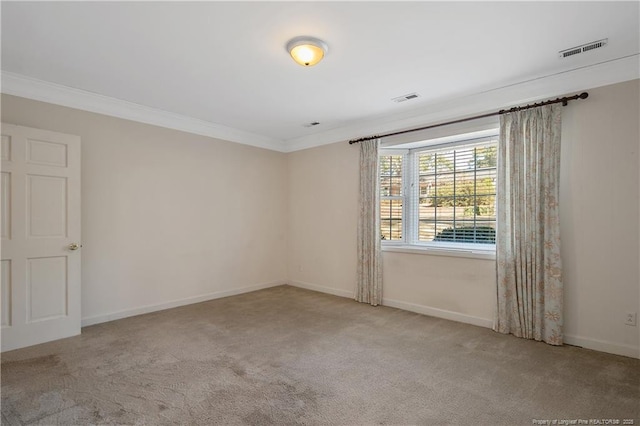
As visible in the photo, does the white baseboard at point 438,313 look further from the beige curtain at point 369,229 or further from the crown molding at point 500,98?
the crown molding at point 500,98

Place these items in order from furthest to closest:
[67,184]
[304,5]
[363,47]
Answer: [67,184] < [363,47] < [304,5]

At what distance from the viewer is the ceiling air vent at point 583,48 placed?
2.72m

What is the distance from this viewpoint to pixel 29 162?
330 centimetres

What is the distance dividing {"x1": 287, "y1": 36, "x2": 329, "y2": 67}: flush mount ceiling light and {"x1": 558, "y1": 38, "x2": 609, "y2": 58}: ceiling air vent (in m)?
2.13

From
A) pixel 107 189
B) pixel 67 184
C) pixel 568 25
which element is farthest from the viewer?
pixel 107 189

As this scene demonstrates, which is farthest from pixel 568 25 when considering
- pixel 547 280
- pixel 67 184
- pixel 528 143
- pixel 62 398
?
pixel 67 184

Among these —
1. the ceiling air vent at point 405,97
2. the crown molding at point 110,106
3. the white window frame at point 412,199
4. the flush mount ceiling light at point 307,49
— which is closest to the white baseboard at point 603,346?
the white window frame at point 412,199

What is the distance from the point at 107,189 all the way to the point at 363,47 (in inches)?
137

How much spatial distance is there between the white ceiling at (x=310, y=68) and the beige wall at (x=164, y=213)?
304mm

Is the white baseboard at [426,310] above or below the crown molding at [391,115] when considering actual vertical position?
below

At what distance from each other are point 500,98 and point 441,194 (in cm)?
141

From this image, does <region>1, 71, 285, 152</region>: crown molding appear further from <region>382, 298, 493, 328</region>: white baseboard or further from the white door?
<region>382, 298, 493, 328</region>: white baseboard

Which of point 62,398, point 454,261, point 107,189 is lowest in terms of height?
point 62,398

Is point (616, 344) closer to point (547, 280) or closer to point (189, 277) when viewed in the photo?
point (547, 280)
